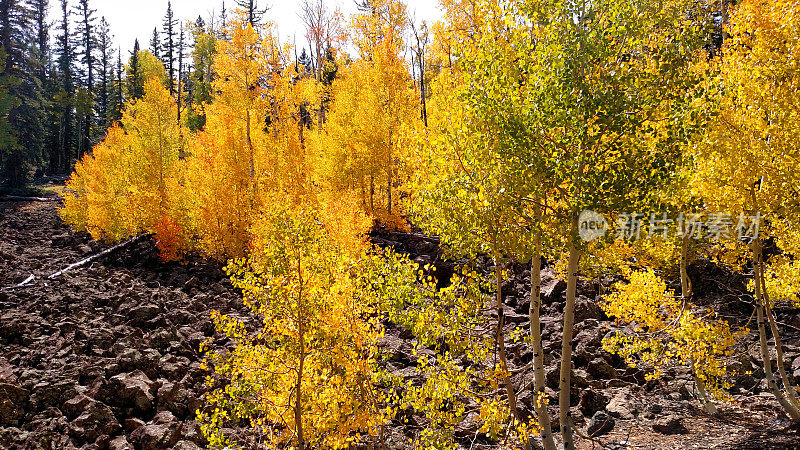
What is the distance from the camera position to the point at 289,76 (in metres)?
24.1

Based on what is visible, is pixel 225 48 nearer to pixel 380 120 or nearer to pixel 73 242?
pixel 380 120

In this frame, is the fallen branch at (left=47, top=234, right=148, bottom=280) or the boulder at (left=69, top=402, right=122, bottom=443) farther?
the fallen branch at (left=47, top=234, right=148, bottom=280)

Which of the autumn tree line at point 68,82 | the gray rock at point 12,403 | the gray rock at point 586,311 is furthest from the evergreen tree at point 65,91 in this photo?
the gray rock at point 586,311

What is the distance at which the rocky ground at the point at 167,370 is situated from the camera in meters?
10.3

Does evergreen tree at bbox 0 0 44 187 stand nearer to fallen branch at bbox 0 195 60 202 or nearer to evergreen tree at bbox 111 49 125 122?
fallen branch at bbox 0 195 60 202

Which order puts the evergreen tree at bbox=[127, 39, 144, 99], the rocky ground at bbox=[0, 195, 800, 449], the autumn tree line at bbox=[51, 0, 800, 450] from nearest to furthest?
the autumn tree line at bbox=[51, 0, 800, 450] < the rocky ground at bbox=[0, 195, 800, 449] < the evergreen tree at bbox=[127, 39, 144, 99]

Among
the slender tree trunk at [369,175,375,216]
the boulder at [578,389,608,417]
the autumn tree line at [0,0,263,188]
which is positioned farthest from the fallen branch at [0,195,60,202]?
the boulder at [578,389,608,417]

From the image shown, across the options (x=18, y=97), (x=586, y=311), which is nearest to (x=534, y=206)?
(x=586, y=311)

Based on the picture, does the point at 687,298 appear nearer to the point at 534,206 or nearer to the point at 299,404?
the point at 534,206

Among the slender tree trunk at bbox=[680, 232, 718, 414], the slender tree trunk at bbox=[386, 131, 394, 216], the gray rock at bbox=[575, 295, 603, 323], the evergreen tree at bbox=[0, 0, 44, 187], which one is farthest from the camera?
the evergreen tree at bbox=[0, 0, 44, 187]

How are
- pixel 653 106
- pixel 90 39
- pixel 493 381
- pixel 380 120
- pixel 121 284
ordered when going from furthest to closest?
pixel 90 39 → pixel 380 120 → pixel 121 284 → pixel 493 381 → pixel 653 106

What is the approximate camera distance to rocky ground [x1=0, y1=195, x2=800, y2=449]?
1027 cm

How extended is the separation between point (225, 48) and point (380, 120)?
9046mm

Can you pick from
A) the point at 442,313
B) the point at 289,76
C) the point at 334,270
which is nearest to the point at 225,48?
the point at 289,76
